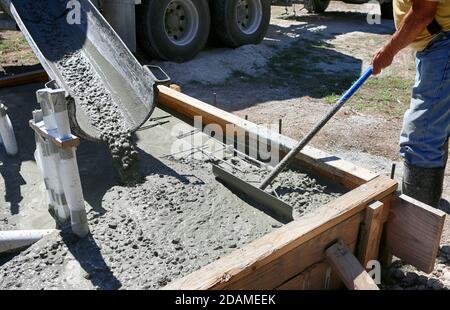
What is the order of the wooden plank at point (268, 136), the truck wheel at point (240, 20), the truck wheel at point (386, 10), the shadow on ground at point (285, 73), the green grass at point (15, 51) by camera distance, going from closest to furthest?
the wooden plank at point (268, 136) < the shadow on ground at point (285, 73) < the truck wheel at point (240, 20) < the green grass at point (15, 51) < the truck wheel at point (386, 10)

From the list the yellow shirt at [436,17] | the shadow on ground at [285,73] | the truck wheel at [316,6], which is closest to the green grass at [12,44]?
the shadow on ground at [285,73]

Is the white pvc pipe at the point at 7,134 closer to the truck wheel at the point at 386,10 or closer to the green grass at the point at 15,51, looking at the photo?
the green grass at the point at 15,51

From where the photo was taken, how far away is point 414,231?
212cm

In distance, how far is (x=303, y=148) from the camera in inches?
103

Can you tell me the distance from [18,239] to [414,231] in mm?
1872

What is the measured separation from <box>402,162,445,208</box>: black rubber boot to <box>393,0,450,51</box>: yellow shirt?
666 millimetres

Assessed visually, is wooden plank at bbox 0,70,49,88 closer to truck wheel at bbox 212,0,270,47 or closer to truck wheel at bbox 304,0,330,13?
truck wheel at bbox 212,0,270,47

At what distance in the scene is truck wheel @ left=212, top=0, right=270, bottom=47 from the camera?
22.6 ft

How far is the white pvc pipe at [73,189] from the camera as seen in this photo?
1.87m

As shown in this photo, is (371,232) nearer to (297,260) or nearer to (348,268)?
(348,268)

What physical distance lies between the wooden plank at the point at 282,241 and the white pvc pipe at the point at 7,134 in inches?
84.9

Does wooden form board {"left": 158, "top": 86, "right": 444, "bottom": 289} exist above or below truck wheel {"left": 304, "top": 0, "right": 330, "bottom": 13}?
below

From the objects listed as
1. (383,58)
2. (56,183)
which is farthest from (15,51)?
(383,58)

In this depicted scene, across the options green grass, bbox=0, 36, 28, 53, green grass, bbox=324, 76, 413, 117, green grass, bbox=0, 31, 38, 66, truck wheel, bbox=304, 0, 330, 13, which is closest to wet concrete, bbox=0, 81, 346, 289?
green grass, bbox=324, 76, 413, 117
